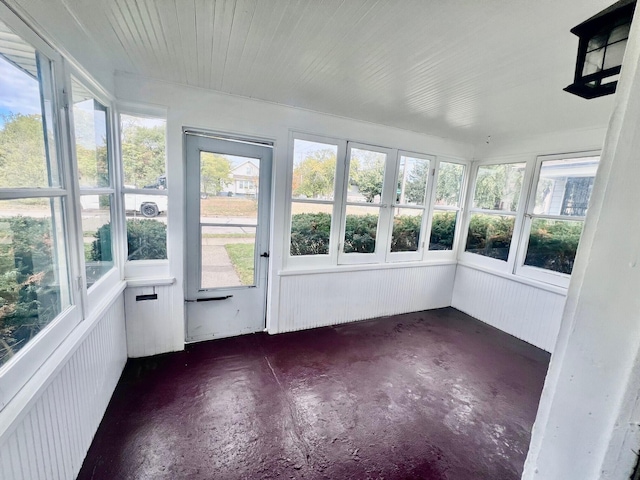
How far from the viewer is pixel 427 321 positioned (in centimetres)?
387

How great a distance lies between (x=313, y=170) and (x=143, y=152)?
1.65 m

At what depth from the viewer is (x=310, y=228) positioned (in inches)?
129

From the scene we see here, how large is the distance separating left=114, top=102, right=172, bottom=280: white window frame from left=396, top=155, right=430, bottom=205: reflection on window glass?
8.97ft

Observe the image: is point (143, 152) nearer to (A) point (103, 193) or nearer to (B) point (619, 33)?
(A) point (103, 193)

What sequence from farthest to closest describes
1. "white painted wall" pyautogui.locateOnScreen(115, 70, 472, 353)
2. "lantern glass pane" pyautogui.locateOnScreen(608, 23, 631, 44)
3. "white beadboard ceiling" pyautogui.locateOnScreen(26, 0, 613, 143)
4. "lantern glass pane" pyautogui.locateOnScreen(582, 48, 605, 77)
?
"white painted wall" pyautogui.locateOnScreen(115, 70, 472, 353)
"white beadboard ceiling" pyautogui.locateOnScreen(26, 0, 613, 143)
"lantern glass pane" pyautogui.locateOnScreen(582, 48, 605, 77)
"lantern glass pane" pyautogui.locateOnScreen(608, 23, 631, 44)

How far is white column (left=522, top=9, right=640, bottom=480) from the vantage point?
14.1 inches

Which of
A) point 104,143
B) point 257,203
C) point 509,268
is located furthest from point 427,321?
point 104,143

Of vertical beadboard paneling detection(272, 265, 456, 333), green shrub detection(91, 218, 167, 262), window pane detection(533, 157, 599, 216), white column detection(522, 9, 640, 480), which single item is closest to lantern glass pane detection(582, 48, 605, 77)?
white column detection(522, 9, 640, 480)

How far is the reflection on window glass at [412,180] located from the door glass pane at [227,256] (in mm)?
2036

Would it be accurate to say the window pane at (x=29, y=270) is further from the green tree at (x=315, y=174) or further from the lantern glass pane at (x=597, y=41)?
the lantern glass pane at (x=597, y=41)

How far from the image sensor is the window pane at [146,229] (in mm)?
2486

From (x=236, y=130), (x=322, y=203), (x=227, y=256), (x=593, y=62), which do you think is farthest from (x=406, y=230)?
(x=593, y=62)

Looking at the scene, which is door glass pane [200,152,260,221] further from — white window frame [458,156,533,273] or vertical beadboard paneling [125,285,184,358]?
white window frame [458,156,533,273]

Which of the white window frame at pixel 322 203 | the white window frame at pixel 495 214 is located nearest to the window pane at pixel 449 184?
the white window frame at pixel 495 214
